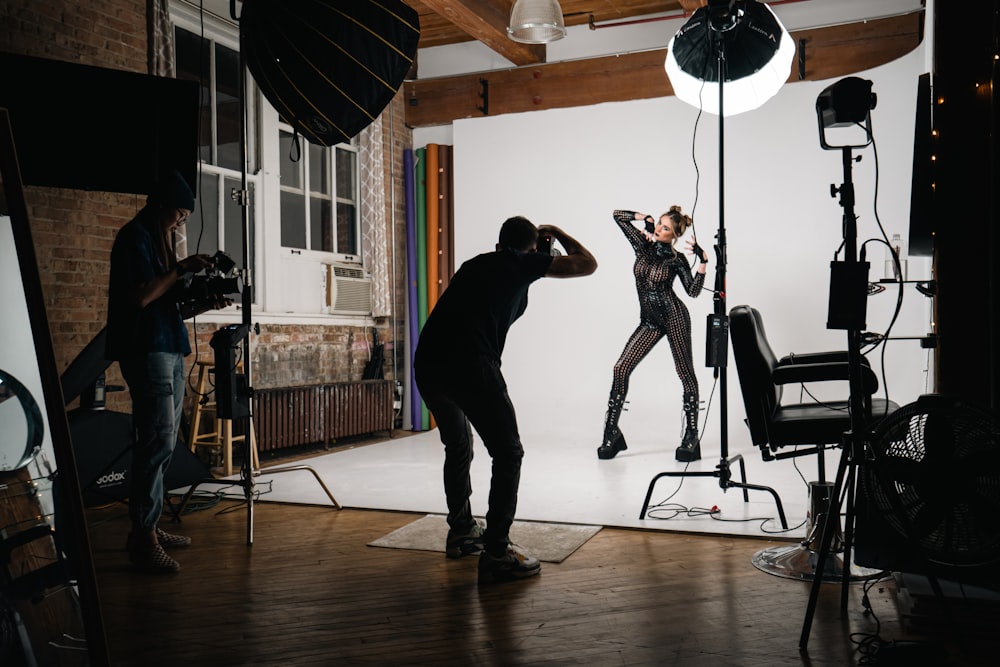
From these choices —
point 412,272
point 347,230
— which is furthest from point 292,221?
point 412,272

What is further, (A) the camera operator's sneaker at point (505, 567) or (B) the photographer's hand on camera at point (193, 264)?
(B) the photographer's hand on camera at point (193, 264)

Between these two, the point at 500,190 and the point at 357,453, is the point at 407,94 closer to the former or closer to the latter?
the point at 500,190

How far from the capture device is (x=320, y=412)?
662 cm

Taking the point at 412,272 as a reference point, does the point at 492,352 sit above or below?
below

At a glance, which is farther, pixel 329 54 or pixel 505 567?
pixel 505 567

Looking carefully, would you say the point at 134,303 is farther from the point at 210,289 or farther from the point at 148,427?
the point at 148,427

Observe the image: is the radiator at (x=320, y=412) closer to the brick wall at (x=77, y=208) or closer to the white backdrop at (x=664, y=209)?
the brick wall at (x=77, y=208)

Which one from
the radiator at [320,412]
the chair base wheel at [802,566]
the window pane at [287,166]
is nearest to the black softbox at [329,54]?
the chair base wheel at [802,566]

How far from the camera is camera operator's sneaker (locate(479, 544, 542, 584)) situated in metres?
3.04

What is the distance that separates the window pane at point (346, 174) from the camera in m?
7.68

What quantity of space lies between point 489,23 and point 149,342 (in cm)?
455

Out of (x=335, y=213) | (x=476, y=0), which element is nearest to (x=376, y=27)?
(x=476, y=0)

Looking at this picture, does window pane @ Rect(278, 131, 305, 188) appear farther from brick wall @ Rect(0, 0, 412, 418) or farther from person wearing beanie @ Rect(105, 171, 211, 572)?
person wearing beanie @ Rect(105, 171, 211, 572)

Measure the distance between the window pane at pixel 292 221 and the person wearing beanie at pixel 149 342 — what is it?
3591 millimetres
